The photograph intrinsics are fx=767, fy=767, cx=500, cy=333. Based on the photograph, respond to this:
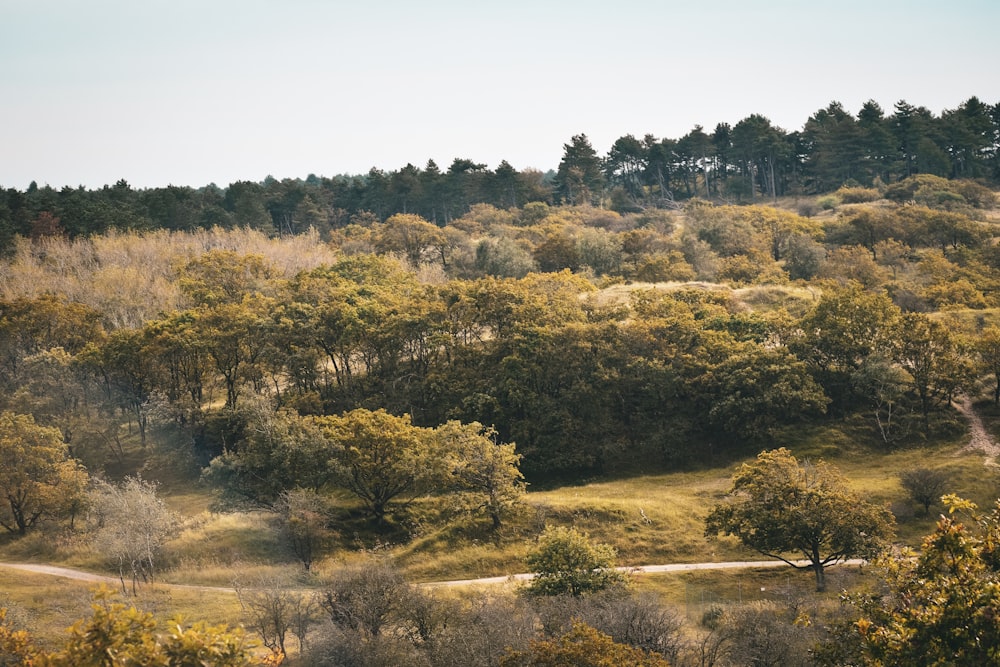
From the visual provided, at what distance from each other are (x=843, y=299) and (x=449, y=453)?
37.6 metres

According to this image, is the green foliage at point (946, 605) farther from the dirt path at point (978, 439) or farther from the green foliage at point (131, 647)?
the dirt path at point (978, 439)

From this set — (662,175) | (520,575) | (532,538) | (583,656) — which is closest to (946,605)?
(583,656)

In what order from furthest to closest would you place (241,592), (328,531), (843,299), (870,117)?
(870,117) → (843,299) → (328,531) → (241,592)

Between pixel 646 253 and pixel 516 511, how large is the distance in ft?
200

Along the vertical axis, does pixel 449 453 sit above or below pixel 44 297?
below

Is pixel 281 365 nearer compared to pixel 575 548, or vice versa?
pixel 575 548

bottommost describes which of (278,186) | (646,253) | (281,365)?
(281,365)

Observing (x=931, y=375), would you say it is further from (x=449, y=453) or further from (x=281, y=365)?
(x=281, y=365)

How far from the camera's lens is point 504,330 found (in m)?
74.2

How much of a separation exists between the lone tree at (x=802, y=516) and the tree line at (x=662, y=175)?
107 m

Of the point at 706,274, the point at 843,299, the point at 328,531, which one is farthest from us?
the point at 706,274

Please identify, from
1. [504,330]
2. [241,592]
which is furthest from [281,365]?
[241,592]

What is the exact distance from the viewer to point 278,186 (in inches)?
6216

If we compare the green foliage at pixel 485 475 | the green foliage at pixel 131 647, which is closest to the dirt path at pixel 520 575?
the green foliage at pixel 485 475
